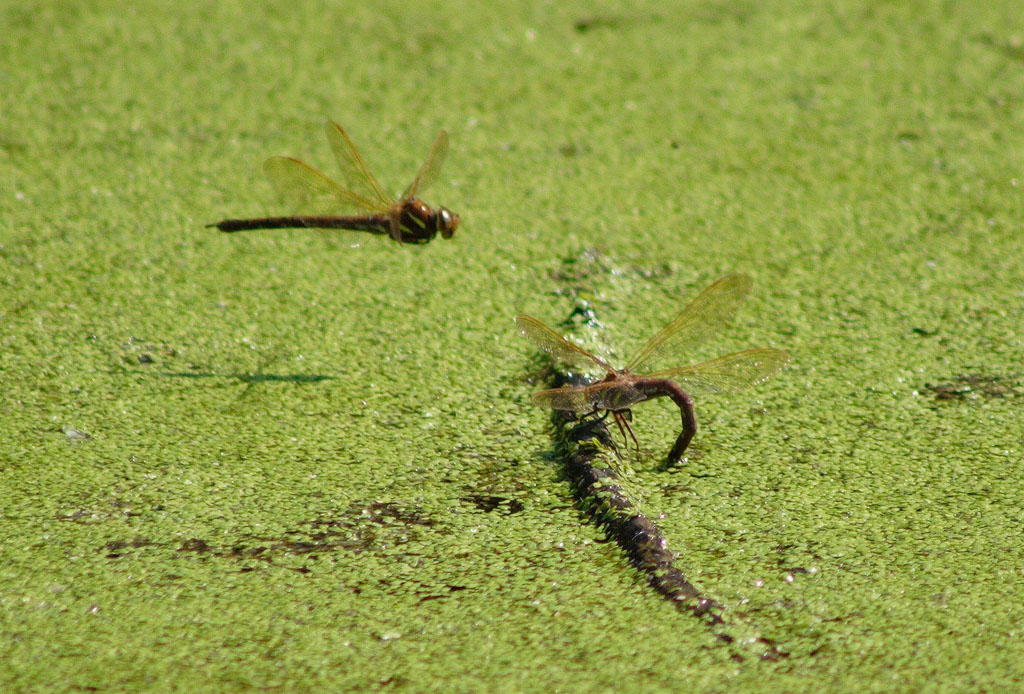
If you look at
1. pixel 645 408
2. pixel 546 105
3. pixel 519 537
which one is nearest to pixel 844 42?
pixel 546 105

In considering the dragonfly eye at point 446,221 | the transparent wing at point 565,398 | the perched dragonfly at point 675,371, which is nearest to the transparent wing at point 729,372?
the perched dragonfly at point 675,371

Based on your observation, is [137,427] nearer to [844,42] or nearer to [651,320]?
[651,320]

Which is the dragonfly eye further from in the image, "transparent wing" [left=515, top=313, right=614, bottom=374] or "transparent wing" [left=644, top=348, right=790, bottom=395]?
"transparent wing" [left=644, top=348, right=790, bottom=395]

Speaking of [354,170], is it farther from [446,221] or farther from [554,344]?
[554,344]

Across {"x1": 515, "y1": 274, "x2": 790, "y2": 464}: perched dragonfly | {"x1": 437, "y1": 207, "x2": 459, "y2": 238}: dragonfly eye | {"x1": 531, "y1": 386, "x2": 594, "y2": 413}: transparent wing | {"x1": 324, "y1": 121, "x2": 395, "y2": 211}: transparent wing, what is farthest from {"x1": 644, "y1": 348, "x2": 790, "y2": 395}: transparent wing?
{"x1": 324, "y1": 121, "x2": 395, "y2": 211}: transparent wing

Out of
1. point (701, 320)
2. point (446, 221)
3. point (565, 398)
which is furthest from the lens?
point (446, 221)

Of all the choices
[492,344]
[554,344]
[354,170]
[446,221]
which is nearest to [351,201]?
[354,170]
